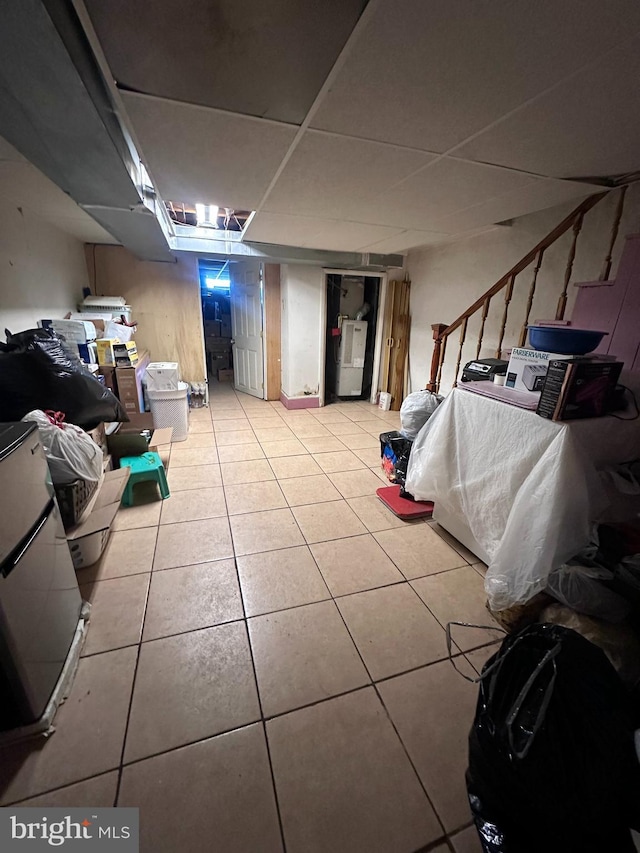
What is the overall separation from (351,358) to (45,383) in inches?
154

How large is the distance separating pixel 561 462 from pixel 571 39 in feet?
4.32

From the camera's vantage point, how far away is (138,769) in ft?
3.37

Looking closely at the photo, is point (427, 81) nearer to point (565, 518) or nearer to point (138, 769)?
point (565, 518)

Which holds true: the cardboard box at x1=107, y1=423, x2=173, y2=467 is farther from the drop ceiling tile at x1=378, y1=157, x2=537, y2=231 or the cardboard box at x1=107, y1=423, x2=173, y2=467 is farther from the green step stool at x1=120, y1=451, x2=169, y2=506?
the drop ceiling tile at x1=378, y1=157, x2=537, y2=231

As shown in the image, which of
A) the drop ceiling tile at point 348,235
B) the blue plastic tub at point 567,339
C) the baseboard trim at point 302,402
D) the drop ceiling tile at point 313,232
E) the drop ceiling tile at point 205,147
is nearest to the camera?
the drop ceiling tile at point 205,147

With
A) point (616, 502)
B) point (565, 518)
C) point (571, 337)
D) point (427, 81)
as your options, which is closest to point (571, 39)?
point (427, 81)

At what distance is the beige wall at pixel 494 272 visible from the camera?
7.36 ft

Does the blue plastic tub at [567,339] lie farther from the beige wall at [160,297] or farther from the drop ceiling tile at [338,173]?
the beige wall at [160,297]

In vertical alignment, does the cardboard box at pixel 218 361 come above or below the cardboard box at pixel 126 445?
above

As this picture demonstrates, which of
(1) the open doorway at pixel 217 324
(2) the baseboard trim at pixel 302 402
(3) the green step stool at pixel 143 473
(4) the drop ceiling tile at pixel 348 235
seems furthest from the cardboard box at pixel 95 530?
(1) the open doorway at pixel 217 324

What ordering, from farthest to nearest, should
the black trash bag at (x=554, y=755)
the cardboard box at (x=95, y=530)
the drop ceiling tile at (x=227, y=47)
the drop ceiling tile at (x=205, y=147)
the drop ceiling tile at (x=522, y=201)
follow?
1. the drop ceiling tile at (x=522, y=201)
2. the cardboard box at (x=95, y=530)
3. the drop ceiling tile at (x=205, y=147)
4. the drop ceiling tile at (x=227, y=47)
5. the black trash bag at (x=554, y=755)

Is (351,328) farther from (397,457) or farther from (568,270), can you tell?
(568,270)

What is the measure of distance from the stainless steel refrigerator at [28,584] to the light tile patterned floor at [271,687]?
17 centimetres

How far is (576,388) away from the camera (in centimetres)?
134
